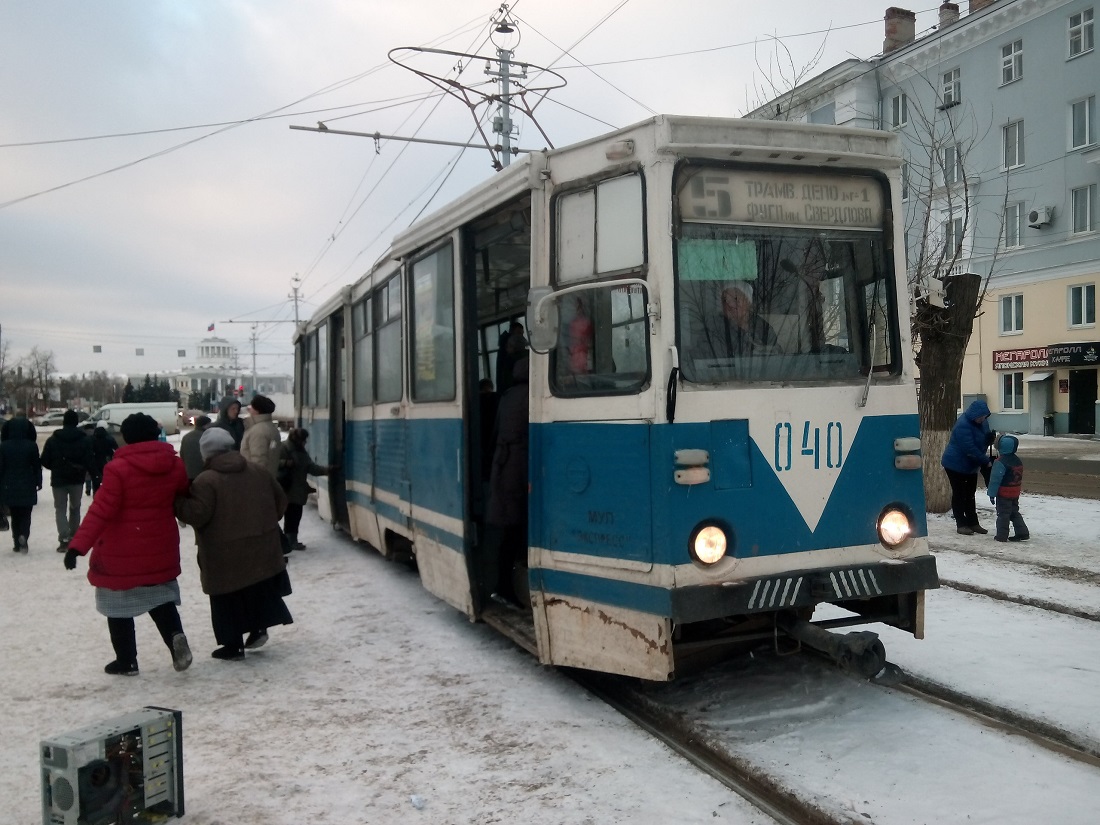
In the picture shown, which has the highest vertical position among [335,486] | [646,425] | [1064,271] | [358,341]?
[1064,271]

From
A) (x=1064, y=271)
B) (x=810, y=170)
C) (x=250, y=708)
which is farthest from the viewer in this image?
(x=1064, y=271)

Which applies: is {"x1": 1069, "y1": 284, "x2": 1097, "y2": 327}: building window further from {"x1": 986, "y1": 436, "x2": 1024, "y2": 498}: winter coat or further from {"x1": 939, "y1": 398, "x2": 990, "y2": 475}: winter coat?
{"x1": 986, "y1": 436, "x2": 1024, "y2": 498}: winter coat

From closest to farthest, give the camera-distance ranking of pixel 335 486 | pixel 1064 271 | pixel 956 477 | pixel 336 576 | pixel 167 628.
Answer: pixel 167 628 < pixel 336 576 < pixel 956 477 < pixel 335 486 < pixel 1064 271

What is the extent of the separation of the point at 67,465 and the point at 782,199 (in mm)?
10026

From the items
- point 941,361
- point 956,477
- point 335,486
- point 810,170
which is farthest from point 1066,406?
point 810,170

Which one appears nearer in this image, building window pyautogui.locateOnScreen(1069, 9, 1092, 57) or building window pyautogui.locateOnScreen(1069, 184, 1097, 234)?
building window pyautogui.locateOnScreen(1069, 9, 1092, 57)

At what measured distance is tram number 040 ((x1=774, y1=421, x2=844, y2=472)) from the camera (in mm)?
4879

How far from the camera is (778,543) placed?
4.84 metres

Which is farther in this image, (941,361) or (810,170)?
(941,361)

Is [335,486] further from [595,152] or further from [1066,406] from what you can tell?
[1066,406]

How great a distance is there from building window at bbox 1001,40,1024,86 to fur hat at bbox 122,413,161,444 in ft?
104

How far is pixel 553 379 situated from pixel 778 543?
59.3 inches

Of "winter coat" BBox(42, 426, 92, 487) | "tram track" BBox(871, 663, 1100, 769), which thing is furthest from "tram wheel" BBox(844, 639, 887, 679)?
"winter coat" BBox(42, 426, 92, 487)

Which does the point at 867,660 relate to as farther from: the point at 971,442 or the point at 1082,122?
the point at 1082,122
